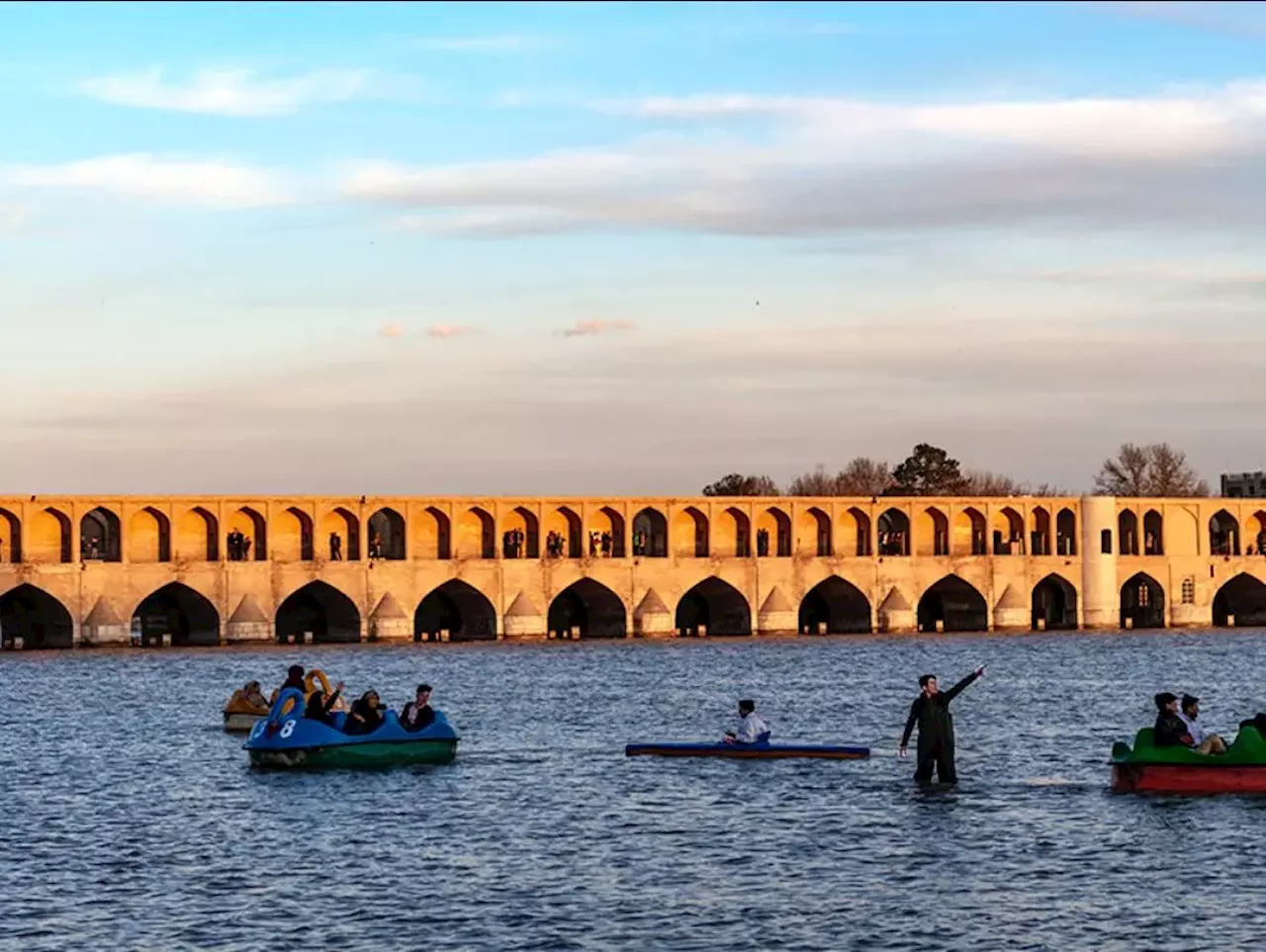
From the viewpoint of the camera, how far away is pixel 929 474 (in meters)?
146

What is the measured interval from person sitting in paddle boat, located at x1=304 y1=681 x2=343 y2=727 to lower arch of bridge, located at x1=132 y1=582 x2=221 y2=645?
5359cm

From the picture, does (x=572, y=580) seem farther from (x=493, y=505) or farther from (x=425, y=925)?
(x=425, y=925)

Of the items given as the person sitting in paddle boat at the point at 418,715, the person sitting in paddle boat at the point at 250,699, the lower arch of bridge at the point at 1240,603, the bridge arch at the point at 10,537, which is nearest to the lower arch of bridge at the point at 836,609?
the lower arch of bridge at the point at 1240,603

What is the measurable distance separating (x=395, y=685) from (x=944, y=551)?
4896cm

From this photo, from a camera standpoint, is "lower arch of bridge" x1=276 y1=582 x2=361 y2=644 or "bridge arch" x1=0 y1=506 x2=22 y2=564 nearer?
"bridge arch" x1=0 y1=506 x2=22 y2=564

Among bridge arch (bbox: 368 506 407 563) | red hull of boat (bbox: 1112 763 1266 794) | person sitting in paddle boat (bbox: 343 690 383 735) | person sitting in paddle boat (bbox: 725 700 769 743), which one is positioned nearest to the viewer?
red hull of boat (bbox: 1112 763 1266 794)

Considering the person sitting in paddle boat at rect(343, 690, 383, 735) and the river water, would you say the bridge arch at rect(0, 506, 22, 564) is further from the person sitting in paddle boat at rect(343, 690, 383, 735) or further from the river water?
the person sitting in paddle boat at rect(343, 690, 383, 735)

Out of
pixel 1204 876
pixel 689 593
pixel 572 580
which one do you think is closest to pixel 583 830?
pixel 1204 876

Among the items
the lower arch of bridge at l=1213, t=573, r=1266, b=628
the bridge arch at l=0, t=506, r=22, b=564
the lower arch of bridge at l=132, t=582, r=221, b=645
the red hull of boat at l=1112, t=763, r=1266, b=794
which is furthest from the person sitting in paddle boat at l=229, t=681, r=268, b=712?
the lower arch of bridge at l=1213, t=573, r=1266, b=628

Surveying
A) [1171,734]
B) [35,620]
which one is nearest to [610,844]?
[1171,734]

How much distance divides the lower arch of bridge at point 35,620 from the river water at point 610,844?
37959mm

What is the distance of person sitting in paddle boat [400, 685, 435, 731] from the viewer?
120 feet

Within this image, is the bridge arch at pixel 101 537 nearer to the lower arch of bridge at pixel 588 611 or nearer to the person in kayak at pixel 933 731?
the lower arch of bridge at pixel 588 611

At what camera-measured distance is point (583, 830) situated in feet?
97.2
